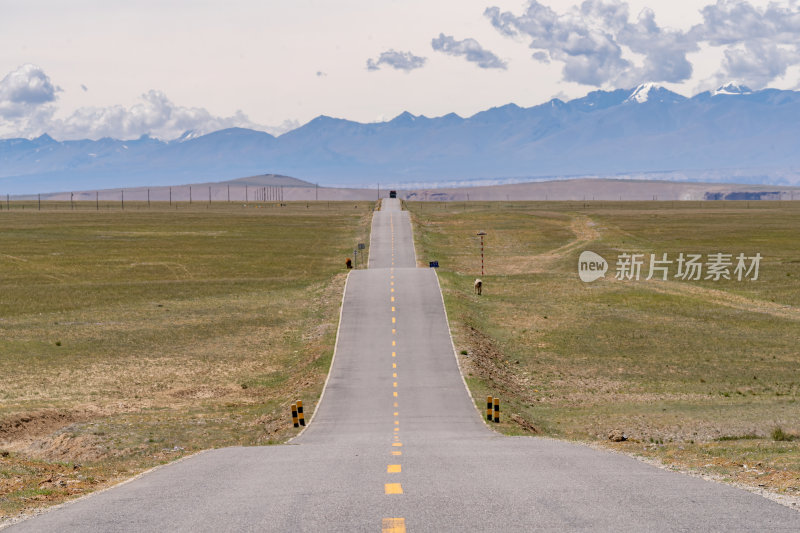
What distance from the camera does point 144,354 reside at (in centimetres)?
5409

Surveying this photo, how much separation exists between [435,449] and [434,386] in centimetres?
1823

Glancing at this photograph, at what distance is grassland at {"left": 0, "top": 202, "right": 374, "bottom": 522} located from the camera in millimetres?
32844

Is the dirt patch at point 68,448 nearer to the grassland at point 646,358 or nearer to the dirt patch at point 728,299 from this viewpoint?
the grassland at point 646,358

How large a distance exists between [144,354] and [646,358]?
33293 millimetres

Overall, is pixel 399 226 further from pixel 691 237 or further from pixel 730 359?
pixel 730 359

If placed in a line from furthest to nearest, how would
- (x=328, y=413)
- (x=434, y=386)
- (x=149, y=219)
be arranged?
(x=149, y=219) → (x=434, y=386) → (x=328, y=413)

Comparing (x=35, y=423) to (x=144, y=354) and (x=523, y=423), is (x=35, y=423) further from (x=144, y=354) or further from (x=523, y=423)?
(x=523, y=423)

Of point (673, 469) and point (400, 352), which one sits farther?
point (400, 352)

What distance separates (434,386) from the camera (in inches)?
1741

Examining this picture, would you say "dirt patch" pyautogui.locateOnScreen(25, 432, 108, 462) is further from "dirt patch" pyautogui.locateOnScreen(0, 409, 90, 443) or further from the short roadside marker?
the short roadside marker

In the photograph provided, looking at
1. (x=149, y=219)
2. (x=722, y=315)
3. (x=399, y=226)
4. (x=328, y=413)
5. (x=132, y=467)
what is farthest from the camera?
(x=149, y=219)

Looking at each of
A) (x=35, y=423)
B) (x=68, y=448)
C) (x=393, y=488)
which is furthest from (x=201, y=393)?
(x=393, y=488)

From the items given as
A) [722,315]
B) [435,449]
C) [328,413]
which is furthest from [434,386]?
[722,315]

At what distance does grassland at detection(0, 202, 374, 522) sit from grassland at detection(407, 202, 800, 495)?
12171mm
